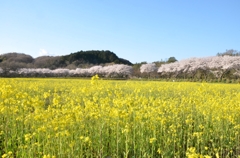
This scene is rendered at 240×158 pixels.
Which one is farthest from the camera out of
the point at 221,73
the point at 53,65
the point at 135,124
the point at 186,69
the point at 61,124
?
the point at 53,65

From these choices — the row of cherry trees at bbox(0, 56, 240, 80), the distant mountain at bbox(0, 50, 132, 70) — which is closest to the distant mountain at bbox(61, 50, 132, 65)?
the distant mountain at bbox(0, 50, 132, 70)

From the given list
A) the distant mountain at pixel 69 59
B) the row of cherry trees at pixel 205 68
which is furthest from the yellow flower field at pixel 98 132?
the distant mountain at pixel 69 59

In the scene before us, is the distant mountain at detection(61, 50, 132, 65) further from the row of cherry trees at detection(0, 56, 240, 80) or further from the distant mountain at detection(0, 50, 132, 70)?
the row of cherry trees at detection(0, 56, 240, 80)

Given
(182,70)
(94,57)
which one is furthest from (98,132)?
(94,57)

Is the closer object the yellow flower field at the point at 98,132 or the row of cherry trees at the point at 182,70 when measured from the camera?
the yellow flower field at the point at 98,132

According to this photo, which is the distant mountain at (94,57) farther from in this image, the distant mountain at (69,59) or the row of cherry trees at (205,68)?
the row of cherry trees at (205,68)

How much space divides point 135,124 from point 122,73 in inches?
2332

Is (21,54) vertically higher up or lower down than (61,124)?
higher up

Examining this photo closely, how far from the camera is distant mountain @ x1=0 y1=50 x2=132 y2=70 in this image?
81.4m

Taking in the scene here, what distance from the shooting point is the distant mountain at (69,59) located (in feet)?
267

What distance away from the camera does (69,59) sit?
87.2 meters

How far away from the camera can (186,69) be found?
51.7 m

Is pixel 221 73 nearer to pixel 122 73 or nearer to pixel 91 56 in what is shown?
pixel 122 73

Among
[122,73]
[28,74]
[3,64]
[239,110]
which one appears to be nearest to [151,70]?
[122,73]
